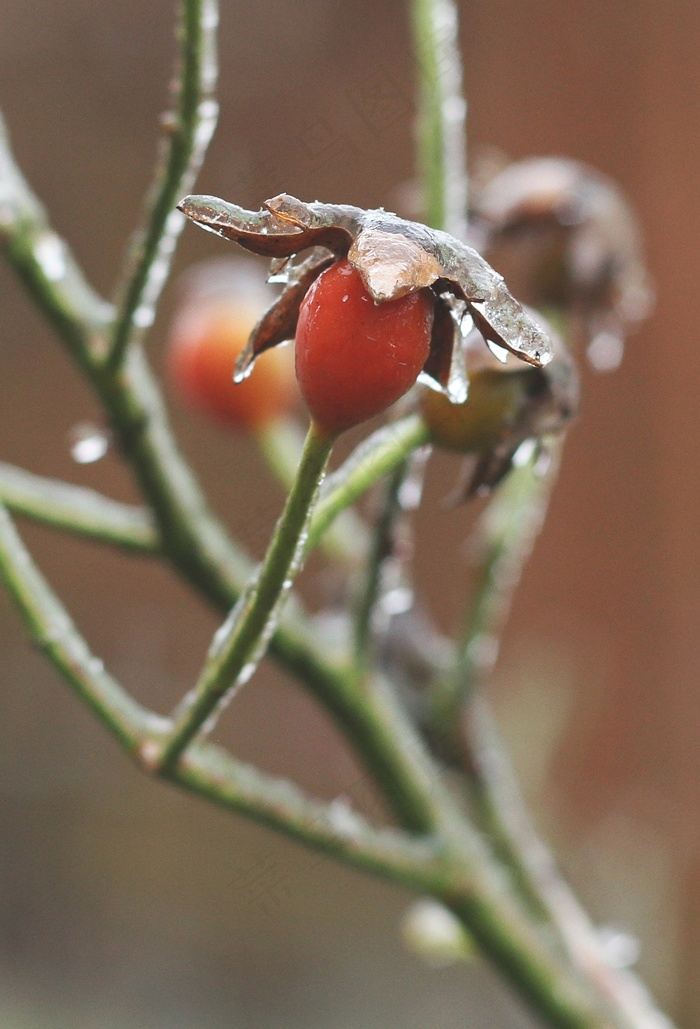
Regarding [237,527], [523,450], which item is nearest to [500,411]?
[523,450]

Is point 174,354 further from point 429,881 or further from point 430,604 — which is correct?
point 430,604

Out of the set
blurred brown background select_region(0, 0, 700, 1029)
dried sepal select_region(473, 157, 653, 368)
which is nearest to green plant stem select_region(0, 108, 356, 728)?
dried sepal select_region(473, 157, 653, 368)

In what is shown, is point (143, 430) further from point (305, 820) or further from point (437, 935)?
point (437, 935)

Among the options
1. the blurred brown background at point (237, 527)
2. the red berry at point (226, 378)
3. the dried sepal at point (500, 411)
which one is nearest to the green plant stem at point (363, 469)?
the dried sepal at point (500, 411)

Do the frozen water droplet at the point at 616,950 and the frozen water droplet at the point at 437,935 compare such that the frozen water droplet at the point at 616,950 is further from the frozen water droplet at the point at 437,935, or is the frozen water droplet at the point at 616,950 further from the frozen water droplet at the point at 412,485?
the frozen water droplet at the point at 412,485

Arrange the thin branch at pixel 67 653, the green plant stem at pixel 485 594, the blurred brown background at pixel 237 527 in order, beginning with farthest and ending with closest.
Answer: the blurred brown background at pixel 237 527 < the green plant stem at pixel 485 594 < the thin branch at pixel 67 653

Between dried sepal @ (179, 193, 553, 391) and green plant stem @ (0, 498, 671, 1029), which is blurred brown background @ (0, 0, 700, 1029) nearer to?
green plant stem @ (0, 498, 671, 1029)
